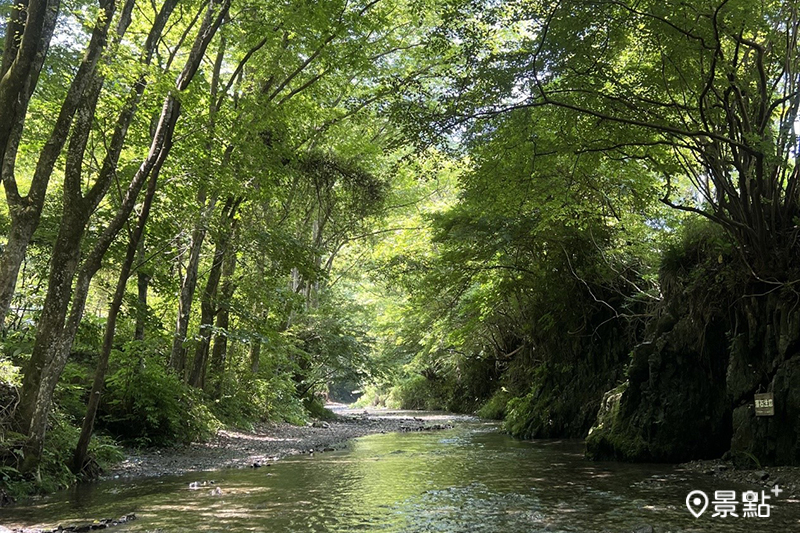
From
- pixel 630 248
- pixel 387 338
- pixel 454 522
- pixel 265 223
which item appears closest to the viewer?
pixel 454 522

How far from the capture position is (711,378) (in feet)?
26.7

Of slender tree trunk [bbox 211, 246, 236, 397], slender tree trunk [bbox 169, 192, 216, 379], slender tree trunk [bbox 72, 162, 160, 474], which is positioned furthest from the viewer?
slender tree trunk [bbox 211, 246, 236, 397]

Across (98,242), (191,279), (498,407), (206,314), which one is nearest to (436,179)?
(191,279)

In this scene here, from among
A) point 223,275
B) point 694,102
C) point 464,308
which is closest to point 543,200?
point 694,102

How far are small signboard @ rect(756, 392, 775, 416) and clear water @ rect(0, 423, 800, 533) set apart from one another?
3.55 ft

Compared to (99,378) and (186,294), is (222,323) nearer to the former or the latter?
(186,294)

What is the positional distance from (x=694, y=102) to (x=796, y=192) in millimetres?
1911

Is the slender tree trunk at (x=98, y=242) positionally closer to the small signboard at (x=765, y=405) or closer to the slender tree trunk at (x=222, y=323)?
the slender tree trunk at (x=222, y=323)

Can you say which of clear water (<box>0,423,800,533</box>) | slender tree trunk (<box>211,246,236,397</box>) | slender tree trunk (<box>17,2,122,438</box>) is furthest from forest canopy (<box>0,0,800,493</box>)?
clear water (<box>0,423,800,533</box>)

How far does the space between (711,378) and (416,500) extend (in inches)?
204

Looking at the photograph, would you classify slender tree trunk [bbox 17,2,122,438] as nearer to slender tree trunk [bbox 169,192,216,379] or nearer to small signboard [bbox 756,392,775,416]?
slender tree trunk [bbox 169,192,216,379]

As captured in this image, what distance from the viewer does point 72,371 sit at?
902 cm

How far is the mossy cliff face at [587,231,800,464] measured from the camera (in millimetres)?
6727

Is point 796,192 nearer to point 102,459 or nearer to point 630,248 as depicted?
point 630,248
